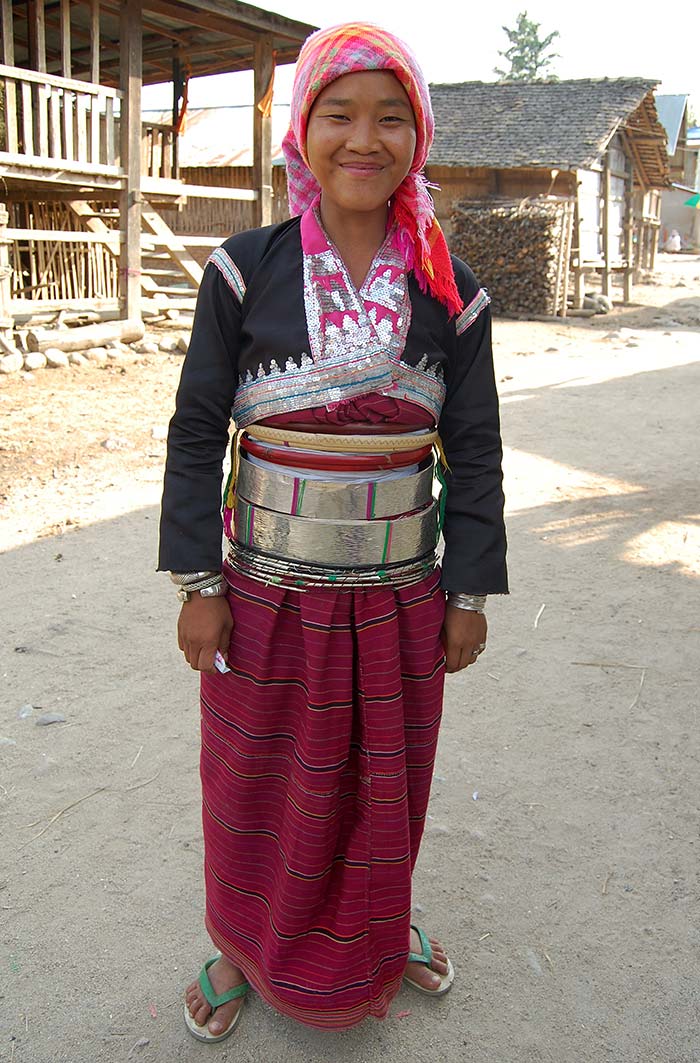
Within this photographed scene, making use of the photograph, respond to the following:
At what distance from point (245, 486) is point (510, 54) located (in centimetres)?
6454

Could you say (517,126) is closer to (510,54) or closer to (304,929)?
(304,929)

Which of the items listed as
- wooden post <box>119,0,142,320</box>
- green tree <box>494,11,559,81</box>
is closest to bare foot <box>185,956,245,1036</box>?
wooden post <box>119,0,142,320</box>

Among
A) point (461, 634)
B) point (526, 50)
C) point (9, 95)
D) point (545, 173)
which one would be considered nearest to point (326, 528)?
point (461, 634)

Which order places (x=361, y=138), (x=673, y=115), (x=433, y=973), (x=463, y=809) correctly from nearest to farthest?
(x=361, y=138) → (x=433, y=973) → (x=463, y=809) → (x=673, y=115)

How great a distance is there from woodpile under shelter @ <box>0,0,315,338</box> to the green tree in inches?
1993

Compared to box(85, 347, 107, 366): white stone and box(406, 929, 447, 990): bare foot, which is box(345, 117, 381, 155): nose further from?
box(85, 347, 107, 366): white stone

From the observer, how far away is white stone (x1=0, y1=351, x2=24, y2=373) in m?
8.02

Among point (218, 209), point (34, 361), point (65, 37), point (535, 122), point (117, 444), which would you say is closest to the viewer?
point (117, 444)

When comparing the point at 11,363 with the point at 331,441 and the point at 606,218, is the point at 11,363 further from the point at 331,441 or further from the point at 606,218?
the point at 606,218

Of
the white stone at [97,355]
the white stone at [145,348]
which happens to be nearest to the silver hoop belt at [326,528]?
the white stone at [97,355]

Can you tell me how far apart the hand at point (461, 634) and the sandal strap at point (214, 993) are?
0.82m

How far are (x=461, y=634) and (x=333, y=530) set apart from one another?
355 millimetres

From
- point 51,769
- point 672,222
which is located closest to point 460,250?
point 51,769

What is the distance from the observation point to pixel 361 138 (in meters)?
1.49
